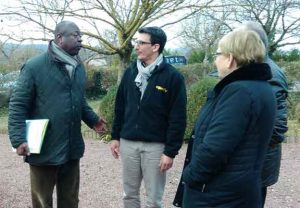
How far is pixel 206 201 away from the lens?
2459 millimetres

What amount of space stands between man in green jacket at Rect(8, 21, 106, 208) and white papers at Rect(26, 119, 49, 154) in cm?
4

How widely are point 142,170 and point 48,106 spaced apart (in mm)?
968

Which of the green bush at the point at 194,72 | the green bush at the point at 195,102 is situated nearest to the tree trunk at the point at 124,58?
the green bush at the point at 195,102

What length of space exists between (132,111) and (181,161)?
3.84 m

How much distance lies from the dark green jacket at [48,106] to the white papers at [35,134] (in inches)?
1.9

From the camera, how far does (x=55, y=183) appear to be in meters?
3.67

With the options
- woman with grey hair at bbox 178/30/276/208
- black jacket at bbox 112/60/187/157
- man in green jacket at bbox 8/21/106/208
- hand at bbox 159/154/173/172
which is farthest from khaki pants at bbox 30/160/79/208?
woman with grey hair at bbox 178/30/276/208

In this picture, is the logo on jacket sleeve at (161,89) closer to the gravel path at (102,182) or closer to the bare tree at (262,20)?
the gravel path at (102,182)

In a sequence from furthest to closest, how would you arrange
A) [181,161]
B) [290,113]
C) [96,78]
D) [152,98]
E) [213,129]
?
[96,78] → [290,113] → [181,161] → [152,98] → [213,129]

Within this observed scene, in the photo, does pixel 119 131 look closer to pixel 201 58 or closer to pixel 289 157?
pixel 289 157

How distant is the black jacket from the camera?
3480mm

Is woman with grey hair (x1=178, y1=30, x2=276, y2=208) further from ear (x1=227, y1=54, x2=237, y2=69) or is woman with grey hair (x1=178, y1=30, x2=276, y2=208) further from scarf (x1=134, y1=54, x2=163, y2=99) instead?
scarf (x1=134, y1=54, x2=163, y2=99)

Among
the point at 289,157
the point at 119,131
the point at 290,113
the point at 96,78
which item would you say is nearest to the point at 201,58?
the point at 96,78

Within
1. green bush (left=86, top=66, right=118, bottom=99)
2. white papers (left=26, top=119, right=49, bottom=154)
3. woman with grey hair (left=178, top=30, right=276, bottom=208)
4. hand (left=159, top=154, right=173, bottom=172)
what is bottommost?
green bush (left=86, top=66, right=118, bottom=99)
